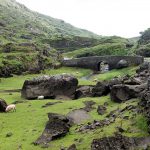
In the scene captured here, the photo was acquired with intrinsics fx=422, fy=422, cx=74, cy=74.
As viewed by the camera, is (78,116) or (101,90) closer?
(78,116)

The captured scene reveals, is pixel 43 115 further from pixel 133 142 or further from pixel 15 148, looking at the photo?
pixel 133 142

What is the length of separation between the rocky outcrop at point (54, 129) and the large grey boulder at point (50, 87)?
80.1 ft

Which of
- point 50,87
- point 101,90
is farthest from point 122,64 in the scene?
point 101,90

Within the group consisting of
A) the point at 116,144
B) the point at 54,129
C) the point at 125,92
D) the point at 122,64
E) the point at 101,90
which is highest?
the point at 125,92

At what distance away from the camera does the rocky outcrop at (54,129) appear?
1789 inches

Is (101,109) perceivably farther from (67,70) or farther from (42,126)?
(67,70)

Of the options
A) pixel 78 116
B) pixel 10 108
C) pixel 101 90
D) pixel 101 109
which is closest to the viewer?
pixel 78 116

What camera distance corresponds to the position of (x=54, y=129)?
47.4 m

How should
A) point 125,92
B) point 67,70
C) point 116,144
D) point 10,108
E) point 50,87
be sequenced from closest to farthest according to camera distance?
point 116,144 → point 125,92 → point 10,108 → point 50,87 → point 67,70

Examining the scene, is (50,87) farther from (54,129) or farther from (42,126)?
(54,129)

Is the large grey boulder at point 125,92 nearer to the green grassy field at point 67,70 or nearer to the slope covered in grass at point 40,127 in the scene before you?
the slope covered in grass at point 40,127

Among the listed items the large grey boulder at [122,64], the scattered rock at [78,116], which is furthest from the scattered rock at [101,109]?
the large grey boulder at [122,64]

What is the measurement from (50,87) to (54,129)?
27665mm

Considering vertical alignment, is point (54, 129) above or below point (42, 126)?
above
